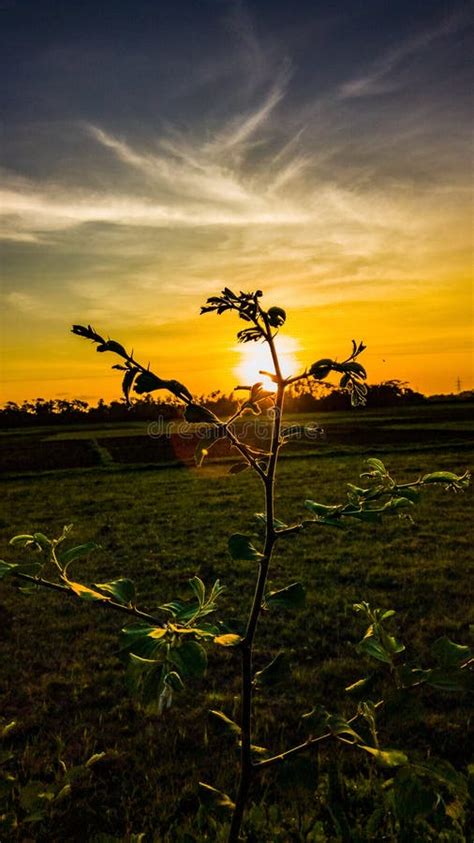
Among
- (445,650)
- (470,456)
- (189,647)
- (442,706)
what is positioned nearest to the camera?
(189,647)

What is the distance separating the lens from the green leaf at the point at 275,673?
1.60m

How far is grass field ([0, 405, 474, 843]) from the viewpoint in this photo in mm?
3316

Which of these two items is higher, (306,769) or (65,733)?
(306,769)

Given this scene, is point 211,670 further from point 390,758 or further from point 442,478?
point 442,478

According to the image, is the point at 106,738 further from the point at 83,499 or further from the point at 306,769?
the point at 83,499

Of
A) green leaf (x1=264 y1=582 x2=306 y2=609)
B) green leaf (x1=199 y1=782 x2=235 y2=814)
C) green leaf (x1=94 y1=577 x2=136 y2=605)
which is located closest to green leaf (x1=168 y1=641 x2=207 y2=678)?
green leaf (x1=94 y1=577 x2=136 y2=605)

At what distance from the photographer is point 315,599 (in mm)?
7137

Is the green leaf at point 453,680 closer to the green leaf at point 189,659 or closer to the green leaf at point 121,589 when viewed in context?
the green leaf at point 189,659

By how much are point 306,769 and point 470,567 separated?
772 centimetres

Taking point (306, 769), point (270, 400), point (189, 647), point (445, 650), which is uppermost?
point (270, 400)

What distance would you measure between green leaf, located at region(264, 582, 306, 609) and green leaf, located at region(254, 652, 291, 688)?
237 mm

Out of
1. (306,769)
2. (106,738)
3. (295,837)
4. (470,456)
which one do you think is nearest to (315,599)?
(106,738)

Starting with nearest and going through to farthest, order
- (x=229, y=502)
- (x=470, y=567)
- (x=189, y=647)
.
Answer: (x=189, y=647), (x=470, y=567), (x=229, y=502)

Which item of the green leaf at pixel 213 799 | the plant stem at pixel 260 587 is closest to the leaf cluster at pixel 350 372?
the plant stem at pixel 260 587
